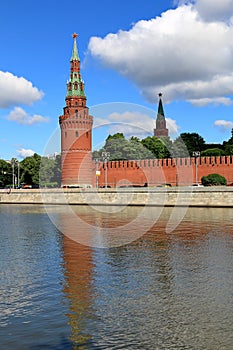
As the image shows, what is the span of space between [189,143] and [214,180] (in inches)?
882

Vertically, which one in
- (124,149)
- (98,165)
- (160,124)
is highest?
(160,124)

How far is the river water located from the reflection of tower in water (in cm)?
1

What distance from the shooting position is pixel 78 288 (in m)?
7.54

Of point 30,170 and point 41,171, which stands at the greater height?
point 30,170

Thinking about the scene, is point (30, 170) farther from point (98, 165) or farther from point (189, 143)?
point (189, 143)

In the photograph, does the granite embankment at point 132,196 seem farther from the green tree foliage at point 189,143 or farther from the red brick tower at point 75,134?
the green tree foliage at point 189,143

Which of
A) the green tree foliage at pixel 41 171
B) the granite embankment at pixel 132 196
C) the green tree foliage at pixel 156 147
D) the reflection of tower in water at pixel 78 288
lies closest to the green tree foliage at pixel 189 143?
the green tree foliage at pixel 156 147

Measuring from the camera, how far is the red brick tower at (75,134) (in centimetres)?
4862

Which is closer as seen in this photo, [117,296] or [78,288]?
[117,296]

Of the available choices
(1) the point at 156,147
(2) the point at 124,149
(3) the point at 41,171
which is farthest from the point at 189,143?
(3) the point at 41,171

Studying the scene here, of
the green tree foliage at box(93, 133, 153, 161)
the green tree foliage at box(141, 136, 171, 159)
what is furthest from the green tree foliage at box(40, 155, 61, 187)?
the green tree foliage at box(141, 136, 171, 159)

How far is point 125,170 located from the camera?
151 ft

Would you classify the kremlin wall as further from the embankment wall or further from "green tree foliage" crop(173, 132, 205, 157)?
"green tree foliage" crop(173, 132, 205, 157)

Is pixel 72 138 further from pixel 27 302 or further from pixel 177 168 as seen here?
pixel 27 302
